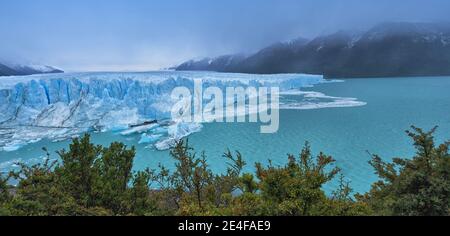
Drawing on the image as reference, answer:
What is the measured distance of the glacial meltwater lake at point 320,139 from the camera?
7.58 metres

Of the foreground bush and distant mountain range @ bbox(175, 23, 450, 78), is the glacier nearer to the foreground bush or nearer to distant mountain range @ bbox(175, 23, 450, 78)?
the foreground bush

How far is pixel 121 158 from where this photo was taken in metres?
3.43

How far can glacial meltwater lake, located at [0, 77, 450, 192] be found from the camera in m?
7.58

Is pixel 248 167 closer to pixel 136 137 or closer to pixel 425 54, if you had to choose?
pixel 136 137

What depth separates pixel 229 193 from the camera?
3.07 m

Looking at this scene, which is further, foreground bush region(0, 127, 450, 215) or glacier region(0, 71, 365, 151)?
glacier region(0, 71, 365, 151)

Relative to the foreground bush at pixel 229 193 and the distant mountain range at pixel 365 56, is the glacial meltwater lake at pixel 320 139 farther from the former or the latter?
the distant mountain range at pixel 365 56

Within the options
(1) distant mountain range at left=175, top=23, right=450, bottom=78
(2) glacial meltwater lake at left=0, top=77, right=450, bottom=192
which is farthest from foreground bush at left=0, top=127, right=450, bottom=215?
(1) distant mountain range at left=175, top=23, right=450, bottom=78

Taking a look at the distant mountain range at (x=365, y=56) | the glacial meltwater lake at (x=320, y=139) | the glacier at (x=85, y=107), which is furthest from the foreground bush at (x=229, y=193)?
the distant mountain range at (x=365, y=56)

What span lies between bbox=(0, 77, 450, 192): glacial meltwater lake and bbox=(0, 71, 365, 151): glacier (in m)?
0.39

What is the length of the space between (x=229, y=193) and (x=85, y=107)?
1047cm

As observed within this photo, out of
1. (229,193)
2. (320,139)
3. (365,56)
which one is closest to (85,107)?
(320,139)

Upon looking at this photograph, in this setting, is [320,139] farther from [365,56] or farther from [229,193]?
[365,56]
